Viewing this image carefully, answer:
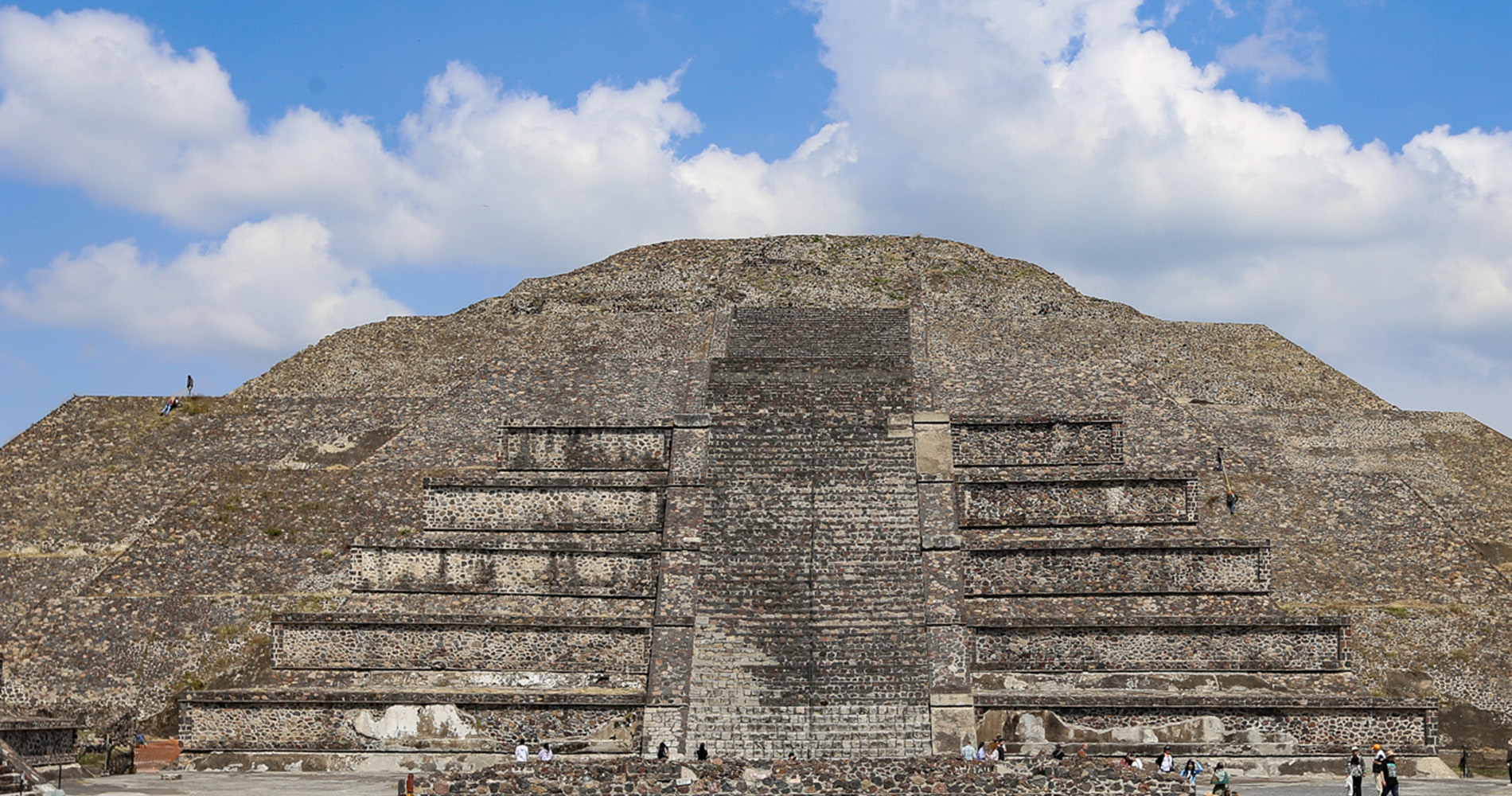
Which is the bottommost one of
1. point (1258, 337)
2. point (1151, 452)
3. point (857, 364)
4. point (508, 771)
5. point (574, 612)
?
point (508, 771)

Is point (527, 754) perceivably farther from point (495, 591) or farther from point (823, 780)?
point (823, 780)

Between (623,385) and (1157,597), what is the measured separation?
1055 cm

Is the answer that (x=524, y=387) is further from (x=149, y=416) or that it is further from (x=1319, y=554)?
(x=1319, y=554)

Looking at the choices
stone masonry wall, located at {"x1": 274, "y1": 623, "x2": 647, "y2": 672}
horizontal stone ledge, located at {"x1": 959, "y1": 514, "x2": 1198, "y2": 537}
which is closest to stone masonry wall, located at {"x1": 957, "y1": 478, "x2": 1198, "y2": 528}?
horizontal stone ledge, located at {"x1": 959, "y1": 514, "x2": 1198, "y2": 537}

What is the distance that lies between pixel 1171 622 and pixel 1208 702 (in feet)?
4.38

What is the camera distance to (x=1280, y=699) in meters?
17.5

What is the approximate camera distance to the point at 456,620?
1920cm

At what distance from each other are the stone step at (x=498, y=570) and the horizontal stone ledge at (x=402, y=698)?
2280 millimetres

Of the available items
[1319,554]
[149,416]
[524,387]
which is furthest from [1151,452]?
[149,416]

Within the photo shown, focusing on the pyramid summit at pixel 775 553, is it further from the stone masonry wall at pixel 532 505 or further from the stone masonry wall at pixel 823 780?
the stone masonry wall at pixel 823 780

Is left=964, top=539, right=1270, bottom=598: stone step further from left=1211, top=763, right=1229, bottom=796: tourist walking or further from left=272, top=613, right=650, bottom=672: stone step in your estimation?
left=272, top=613, right=650, bottom=672: stone step

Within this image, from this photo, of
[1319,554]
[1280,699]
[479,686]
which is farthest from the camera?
[1319,554]

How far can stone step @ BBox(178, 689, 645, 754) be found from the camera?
18.1 m

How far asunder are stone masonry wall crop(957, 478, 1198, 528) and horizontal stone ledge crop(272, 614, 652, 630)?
5513mm
